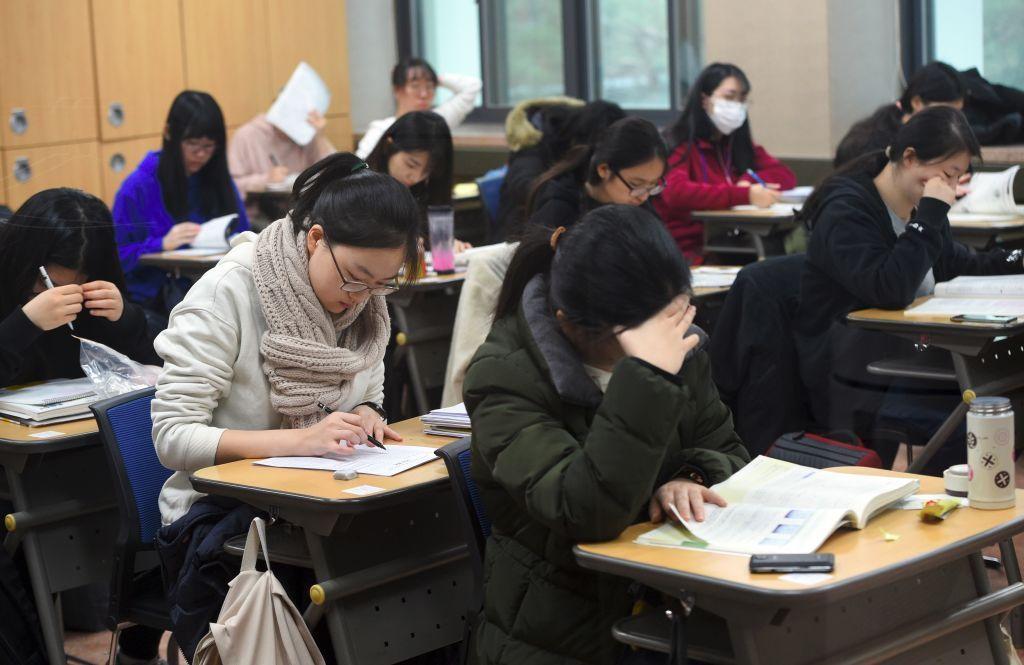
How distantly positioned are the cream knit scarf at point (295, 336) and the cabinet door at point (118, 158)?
7.12 feet

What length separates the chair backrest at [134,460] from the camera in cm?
251

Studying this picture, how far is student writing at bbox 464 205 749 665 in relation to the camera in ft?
5.97

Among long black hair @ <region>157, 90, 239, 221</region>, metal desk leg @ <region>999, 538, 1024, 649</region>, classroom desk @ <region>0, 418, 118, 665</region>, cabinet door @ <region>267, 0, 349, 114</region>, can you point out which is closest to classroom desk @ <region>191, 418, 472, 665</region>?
classroom desk @ <region>0, 418, 118, 665</region>

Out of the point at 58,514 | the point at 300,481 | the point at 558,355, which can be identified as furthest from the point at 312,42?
the point at 558,355

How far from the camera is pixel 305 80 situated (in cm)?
765

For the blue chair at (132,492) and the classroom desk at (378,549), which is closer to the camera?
the classroom desk at (378,549)

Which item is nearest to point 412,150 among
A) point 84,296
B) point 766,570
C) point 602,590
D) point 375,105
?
point 84,296

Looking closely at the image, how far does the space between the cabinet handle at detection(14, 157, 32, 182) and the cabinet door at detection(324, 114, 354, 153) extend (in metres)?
4.68

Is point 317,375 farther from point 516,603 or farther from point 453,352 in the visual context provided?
point 453,352

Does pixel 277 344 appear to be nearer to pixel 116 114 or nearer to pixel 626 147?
pixel 626 147

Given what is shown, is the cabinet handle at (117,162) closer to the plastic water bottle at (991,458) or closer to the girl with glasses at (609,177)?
the girl with glasses at (609,177)

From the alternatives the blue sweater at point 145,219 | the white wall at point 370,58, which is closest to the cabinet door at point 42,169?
the blue sweater at point 145,219

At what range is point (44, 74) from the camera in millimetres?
4359

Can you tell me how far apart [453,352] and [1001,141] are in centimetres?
348
